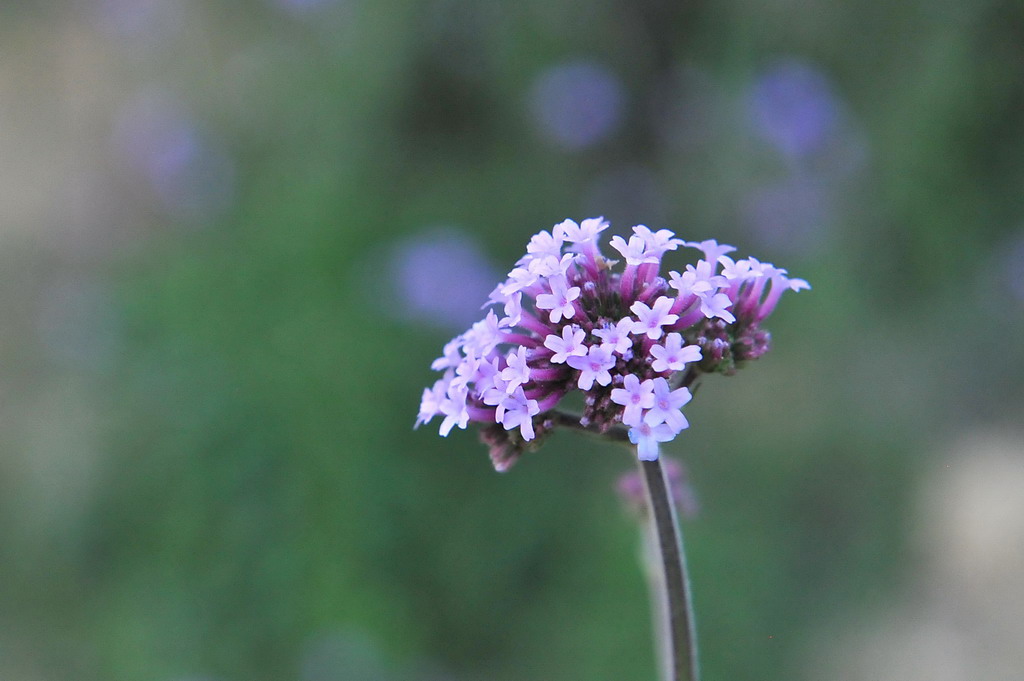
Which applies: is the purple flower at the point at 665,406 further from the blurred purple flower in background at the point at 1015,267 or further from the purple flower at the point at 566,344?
the blurred purple flower in background at the point at 1015,267

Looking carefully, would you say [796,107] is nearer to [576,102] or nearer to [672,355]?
[576,102]

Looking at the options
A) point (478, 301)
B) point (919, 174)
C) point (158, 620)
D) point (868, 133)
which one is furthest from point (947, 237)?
point (158, 620)

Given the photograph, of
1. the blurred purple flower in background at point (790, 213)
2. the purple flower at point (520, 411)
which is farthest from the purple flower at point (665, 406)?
the blurred purple flower in background at point (790, 213)

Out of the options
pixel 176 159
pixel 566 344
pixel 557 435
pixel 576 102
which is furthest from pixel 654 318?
pixel 176 159

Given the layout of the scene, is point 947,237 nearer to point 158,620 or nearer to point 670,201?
point 670,201

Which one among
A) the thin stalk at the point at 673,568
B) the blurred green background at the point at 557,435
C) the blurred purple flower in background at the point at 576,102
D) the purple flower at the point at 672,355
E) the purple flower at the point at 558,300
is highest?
the blurred purple flower in background at the point at 576,102

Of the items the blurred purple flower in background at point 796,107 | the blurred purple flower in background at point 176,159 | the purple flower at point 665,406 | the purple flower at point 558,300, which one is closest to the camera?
the purple flower at point 665,406

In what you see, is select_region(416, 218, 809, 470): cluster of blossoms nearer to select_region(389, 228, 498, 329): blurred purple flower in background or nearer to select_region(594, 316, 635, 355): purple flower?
select_region(594, 316, 635, 355): purple flower
